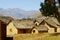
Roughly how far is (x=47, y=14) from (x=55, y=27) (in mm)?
17042

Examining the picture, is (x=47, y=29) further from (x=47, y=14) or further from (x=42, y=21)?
(x=47, y=14)

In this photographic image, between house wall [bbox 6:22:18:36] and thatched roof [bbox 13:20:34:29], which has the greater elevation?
thatched roof [bbox 13:20:34:29]

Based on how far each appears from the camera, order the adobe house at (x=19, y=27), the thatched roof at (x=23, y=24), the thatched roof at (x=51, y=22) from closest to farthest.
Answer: the adobe house at (x=19, y=27)
the thatched roof at (x=23, y=24)
the thatched roof at (x=51, y=22)

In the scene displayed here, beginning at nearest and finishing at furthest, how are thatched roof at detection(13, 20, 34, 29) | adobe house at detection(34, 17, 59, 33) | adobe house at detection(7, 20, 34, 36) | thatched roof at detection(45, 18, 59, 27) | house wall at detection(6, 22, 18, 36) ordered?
adobe house at detection(7, 20, 34, 36) → thatched roof at detection(13, 20, 34, 29) → house wall at detection(6, 22, 18, 36) → adobe house at detection(34, 17, 59, 33) → thatched roof at detection(45, 18, 59, 27)

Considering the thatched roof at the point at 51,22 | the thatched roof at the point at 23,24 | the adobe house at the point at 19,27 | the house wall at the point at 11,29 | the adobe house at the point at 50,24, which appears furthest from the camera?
the thatched roof at the point at 51,22

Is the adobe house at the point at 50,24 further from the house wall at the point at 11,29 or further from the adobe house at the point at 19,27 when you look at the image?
the house wall at the point at 11,29

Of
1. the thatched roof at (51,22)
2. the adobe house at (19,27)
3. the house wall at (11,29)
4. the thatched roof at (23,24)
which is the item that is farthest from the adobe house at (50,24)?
the house wall at (11,29)

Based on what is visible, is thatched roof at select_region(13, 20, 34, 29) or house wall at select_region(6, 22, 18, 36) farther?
house wall at select_region(6, 22, 18, 36)

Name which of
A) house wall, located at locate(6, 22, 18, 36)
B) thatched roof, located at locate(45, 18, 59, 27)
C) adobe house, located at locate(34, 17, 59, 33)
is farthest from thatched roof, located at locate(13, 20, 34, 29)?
thatched roof, located at locate(45, 18, 59, 27)

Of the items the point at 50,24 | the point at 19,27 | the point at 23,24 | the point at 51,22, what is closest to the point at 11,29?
the point at 19,27

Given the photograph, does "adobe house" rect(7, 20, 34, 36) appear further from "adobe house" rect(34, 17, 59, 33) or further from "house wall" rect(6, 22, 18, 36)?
"adobe house" rect(34, 17, 59, 33)

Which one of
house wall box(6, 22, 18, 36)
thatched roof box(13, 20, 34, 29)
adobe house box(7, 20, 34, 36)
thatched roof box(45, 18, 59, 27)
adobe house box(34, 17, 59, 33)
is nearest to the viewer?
adobe house box(7, 20, 34, 36)

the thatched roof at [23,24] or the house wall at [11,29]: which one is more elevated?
the thatched roof at [23,24]

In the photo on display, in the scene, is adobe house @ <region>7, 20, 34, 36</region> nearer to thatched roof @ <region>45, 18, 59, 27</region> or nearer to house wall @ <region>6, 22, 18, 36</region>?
house wall @ <region>6, 22, 18, 36</region>
